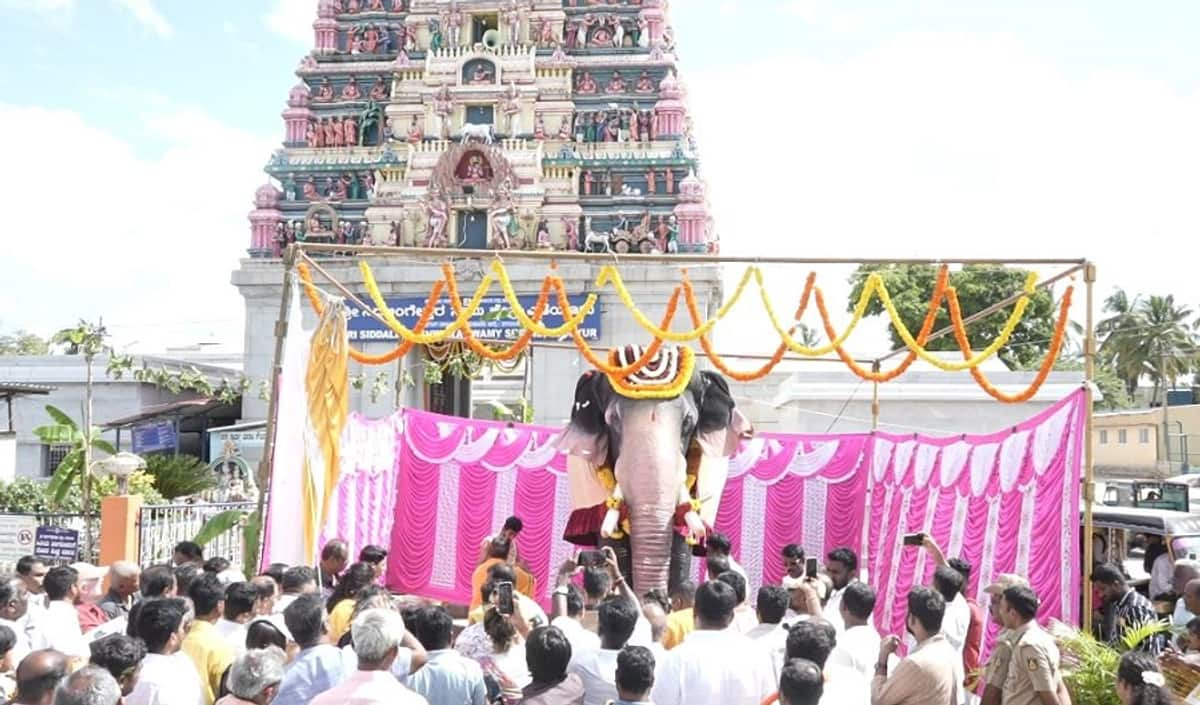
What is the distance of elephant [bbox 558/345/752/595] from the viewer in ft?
30.7

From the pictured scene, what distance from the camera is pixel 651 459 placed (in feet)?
31.2

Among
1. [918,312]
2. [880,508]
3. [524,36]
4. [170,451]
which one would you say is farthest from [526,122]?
[880,508]

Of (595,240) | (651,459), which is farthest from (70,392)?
(651,459)

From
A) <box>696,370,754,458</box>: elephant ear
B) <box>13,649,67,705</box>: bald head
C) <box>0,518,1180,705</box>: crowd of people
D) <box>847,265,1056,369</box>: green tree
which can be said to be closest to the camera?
<box>13,649,67,705</box>: bald head

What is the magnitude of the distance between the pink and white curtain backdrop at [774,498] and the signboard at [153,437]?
15.1 m

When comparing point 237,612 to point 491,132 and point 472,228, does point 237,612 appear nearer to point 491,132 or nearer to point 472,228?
point 472,228

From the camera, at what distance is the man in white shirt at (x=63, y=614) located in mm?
5698

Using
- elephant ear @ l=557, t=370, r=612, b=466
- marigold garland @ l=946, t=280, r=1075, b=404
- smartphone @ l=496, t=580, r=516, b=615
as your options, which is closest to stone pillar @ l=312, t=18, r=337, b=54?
elephant ear @ l=557, t=370, r=612, b=466

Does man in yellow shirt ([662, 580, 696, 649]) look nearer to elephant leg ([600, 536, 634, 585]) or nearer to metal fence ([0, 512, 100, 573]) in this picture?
elephant leg ([600, 536, 634, 585])

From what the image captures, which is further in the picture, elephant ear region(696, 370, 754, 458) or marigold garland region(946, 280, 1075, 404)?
elephant ear region(696, 370, 754, 458)

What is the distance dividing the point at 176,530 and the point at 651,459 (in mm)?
6679

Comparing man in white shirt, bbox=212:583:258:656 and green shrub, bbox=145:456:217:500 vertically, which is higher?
man in white shirt, bbox=212:583:258:656

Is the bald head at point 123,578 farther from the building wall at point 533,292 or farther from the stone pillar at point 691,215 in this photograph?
the stone pillar at point 691,215

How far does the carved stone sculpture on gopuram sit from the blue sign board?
1.87 metres
